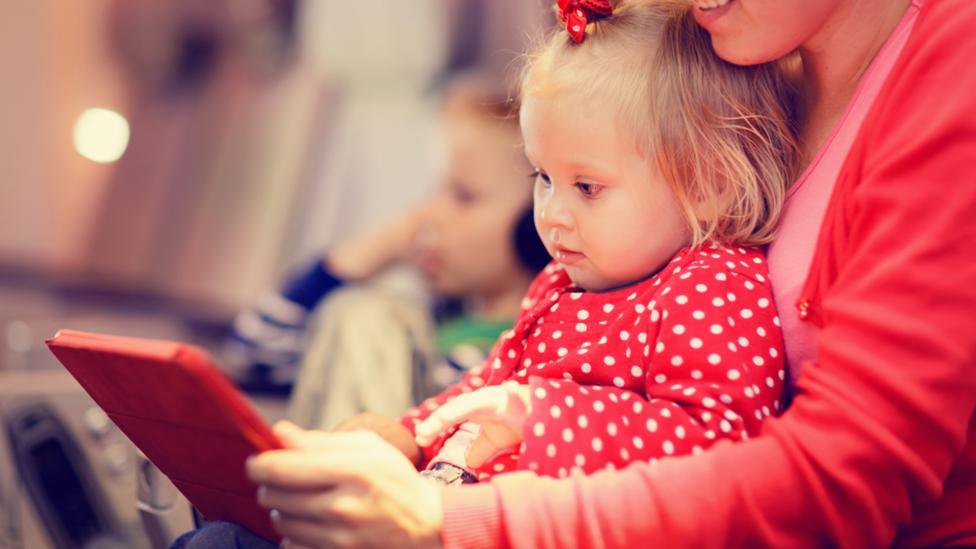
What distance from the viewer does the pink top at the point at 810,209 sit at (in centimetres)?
83

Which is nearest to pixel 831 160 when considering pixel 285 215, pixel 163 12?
pixel 285 215

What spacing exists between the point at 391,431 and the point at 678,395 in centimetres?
31

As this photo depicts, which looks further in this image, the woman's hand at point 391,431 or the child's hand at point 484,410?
the woman's hand at point 391,431

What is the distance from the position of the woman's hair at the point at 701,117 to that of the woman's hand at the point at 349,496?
0.35 meters

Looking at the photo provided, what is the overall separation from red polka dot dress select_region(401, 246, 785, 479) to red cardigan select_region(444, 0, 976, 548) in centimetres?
5

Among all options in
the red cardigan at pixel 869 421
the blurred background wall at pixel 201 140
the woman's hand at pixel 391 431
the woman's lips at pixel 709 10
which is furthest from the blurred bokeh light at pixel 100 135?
the red cardigan at pixel 869 421

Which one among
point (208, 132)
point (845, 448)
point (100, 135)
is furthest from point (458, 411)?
point (100, 135)

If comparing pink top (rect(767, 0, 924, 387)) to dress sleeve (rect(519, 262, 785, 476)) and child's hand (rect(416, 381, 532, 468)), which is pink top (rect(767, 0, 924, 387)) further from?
child's hand (rect(416, 381, 532, 468))

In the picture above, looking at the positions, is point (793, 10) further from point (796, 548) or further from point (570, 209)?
point (796, 548)

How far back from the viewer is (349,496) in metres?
0.69

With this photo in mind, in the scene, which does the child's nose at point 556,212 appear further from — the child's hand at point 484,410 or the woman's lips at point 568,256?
the child's hand at point 484,410

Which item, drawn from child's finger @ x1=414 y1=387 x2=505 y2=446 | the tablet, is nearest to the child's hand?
child's finger @ x1=414 y1=387 x2=505 y2=446

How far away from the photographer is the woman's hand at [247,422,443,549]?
685 mm

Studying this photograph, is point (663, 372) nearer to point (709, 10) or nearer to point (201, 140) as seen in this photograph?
point (709, 10)
